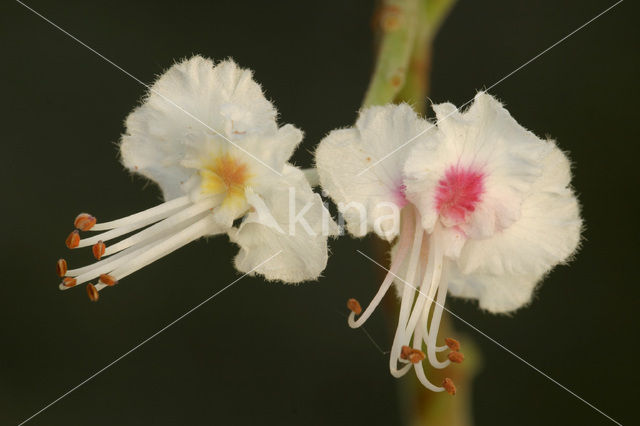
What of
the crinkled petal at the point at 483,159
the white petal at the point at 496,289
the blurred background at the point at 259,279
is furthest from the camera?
the blurred background at the point at 259,279

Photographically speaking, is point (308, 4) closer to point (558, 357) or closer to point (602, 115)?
point (602, 115)

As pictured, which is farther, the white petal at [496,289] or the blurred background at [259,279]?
the blurred background at [259,279]

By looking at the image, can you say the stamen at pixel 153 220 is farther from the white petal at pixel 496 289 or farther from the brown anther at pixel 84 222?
the white petal at pixel 496 289

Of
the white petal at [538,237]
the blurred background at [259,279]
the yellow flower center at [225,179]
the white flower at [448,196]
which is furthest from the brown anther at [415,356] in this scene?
the blurred background at [259,279]

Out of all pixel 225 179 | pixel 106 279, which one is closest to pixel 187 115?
pixel 225 179

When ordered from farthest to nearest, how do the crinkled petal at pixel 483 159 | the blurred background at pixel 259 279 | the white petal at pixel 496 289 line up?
1. the blurred background at pixel 259 279
2. the white petal at pixel 496 289
3. the crinkled petal at pixel 483 159

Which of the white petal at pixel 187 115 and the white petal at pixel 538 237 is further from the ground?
the white petal at pixel 187 115

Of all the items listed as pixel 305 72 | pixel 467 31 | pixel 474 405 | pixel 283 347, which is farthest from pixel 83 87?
pixel 474 405
